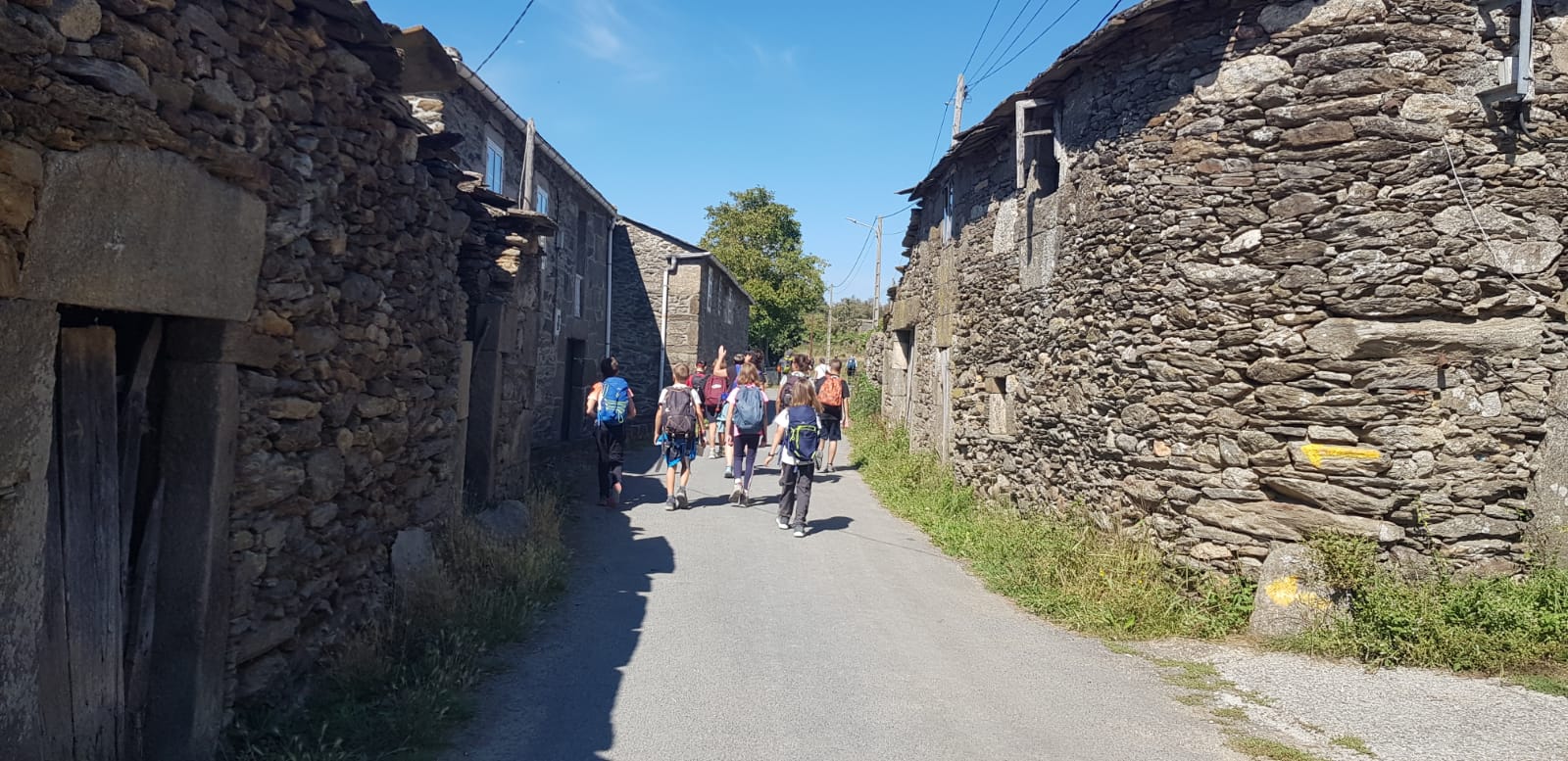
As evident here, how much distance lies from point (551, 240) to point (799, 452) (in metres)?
7.97

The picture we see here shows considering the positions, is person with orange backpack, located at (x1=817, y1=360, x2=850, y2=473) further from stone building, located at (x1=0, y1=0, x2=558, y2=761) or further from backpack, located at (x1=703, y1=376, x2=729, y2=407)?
stone building, located at (x1=0, y1=0, x2=558, y2=761)

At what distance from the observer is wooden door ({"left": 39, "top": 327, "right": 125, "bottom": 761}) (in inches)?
121

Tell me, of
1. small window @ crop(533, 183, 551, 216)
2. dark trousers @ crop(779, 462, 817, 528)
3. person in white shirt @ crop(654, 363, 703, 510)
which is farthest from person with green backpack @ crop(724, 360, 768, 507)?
small window @ crop(533, 183, 551, 216)

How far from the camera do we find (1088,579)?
632 cm

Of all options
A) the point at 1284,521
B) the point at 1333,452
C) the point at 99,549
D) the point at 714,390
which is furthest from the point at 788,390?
the point at 99,549

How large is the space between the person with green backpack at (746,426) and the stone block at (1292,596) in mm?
5087

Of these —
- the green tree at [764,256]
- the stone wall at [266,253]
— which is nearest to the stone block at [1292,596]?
the stone wall at [266,253]

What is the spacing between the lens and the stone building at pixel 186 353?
9.14 feet

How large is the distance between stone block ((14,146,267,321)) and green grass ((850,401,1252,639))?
4.99 m

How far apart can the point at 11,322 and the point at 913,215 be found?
1230 centimetres

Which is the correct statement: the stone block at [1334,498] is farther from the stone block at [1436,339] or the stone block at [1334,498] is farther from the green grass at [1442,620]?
the stone block at [1436,339]

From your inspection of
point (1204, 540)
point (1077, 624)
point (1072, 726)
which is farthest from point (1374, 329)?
point (1072, 726)

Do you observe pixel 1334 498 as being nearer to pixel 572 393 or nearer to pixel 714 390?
pixel 714 390

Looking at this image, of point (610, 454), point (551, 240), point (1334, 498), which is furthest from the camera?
point (551, 240)
